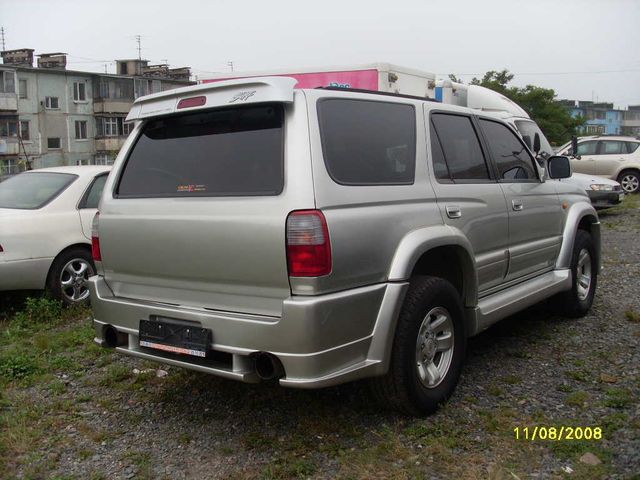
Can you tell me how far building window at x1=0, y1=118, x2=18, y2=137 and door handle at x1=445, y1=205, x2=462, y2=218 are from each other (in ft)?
164

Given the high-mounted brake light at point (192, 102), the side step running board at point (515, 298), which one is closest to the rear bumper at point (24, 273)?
the high-mounted brake light at point (192, 102)

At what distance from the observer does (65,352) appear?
5121mm

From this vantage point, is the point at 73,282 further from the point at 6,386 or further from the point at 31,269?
the point at 6,386

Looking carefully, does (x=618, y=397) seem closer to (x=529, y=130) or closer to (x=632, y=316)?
Result: (x=632, y=316)

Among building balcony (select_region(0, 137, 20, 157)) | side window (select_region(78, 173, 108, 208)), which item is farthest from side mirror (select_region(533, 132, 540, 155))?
building balcony (select_region(0, 137, 20, 157))

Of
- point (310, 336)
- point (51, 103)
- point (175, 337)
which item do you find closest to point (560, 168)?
point (310, 336)

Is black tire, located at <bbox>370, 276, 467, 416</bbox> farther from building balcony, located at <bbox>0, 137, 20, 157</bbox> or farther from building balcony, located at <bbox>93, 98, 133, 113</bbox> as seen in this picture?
building balcony, located at <bbox>93, 98, 133, 113</bbox>

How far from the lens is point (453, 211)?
384 centimetres

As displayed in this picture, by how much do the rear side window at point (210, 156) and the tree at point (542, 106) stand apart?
137 ft

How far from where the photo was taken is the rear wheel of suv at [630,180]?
16.5 metres

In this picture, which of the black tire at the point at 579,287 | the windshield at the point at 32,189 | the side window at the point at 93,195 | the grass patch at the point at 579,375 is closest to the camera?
the grass patch at the point at 579,375

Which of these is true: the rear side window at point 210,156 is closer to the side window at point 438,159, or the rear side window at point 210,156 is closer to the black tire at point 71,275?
the side window at point 438,159
